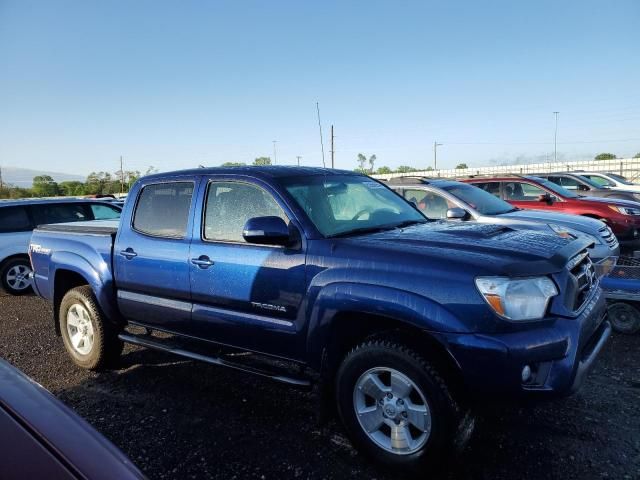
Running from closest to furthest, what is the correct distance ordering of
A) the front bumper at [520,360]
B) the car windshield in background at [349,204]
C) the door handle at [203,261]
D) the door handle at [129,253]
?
the front bumper at [520,360], the car windshield in background at [349,204], the door handle at [203,261], the door handle at [129,253]

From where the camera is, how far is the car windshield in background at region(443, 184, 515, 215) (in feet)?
26.0

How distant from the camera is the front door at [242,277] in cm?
329

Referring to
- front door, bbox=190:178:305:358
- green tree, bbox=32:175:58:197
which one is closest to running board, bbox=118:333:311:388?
front door, bbox=190:178:305:358

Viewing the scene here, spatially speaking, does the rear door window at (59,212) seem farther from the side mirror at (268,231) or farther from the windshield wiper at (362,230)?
the windshield wiper at (362,230)

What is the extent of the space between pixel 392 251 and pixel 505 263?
64 centimetres

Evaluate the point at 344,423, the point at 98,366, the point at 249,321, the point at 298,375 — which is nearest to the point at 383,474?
the point at 344,423

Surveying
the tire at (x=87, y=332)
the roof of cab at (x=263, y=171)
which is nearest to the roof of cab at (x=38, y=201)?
the tire at (x=87, y=332)

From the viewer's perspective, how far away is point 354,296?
9.56 ft

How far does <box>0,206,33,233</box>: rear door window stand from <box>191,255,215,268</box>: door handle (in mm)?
6604

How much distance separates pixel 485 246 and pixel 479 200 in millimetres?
5499

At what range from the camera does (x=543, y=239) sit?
3.38 m

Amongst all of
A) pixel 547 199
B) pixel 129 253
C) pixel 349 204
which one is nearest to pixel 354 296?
pixel 349 204

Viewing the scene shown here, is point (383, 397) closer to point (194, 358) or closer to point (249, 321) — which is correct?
point (249, 321)

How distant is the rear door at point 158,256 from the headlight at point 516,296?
2259mm
